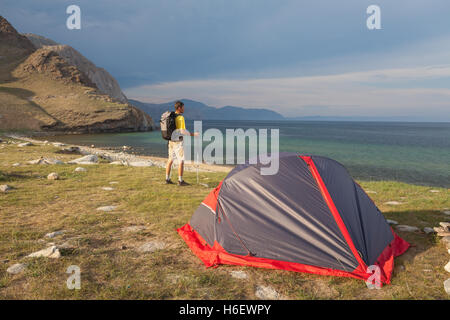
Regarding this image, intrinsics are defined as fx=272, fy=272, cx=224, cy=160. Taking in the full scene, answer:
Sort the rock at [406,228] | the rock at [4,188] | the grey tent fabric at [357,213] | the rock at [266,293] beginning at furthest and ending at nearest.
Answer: the rock at [4,188]
the rock at [406,228]
the grey tent fabric at [357,213]
the rock at [266,293]

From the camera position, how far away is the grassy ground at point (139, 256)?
4098mm

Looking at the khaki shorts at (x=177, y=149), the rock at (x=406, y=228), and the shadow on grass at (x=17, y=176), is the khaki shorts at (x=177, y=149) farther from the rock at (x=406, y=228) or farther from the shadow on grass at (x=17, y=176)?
the rock at (x=406, y=228)

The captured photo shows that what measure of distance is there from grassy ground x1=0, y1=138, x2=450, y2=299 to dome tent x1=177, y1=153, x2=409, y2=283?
223 mm

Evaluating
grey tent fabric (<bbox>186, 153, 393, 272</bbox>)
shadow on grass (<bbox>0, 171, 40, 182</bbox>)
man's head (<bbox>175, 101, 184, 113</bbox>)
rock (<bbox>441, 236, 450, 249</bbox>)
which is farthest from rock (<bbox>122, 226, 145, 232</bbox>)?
shadow on grass (<bbox>0, 171, 40, 182</bbox>)

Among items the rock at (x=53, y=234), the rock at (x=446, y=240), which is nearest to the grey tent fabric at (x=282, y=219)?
the rock at (x=446, y=240)

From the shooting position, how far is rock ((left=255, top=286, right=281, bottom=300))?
4051 millimetres

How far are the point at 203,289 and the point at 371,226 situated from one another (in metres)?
3.51

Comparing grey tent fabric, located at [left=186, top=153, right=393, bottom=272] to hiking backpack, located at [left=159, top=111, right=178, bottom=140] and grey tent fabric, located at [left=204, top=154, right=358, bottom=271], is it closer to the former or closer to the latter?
grey tent fabric, located at [left=204, top=154, right=358, bottom=271]

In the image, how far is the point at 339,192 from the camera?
17.9ft

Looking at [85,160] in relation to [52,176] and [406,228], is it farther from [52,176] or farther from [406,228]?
[406,228]

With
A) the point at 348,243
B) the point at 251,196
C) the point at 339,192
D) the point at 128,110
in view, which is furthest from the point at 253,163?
the point at 128,110

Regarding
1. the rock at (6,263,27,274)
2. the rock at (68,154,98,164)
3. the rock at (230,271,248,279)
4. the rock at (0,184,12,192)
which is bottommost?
the rock at (230,271,248,279)

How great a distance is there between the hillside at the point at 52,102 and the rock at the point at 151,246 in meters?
69.7
